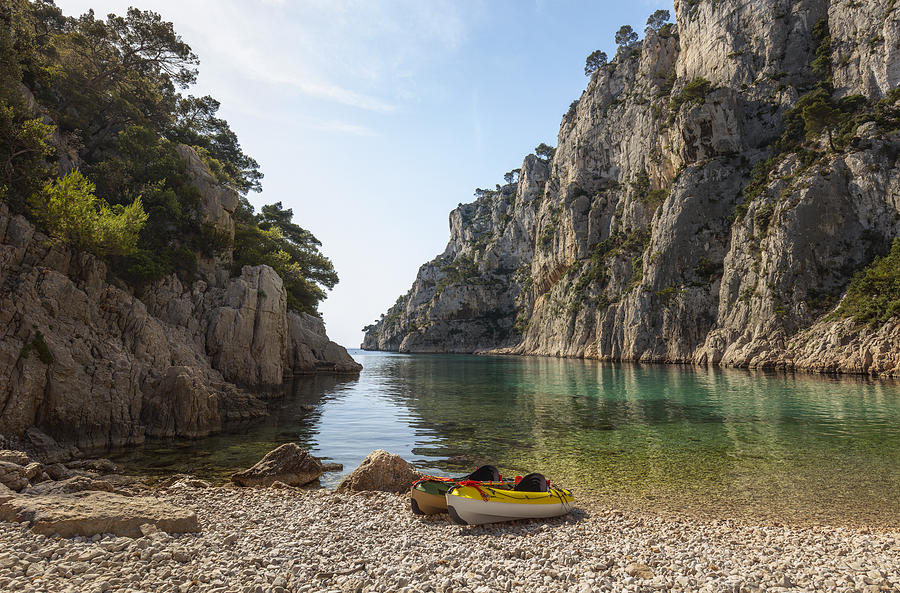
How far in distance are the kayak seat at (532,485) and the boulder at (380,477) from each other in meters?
4.34

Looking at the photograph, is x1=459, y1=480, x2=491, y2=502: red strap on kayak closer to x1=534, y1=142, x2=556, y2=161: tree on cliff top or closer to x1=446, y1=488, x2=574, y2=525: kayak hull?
x1=446, y1=488, x2=574, y2=525: kayak hull

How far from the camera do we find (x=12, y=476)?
1044 cm

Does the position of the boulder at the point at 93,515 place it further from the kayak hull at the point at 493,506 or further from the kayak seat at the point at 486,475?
the kayak seat at the point at 486,475

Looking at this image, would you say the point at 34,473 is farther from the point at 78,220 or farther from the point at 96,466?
the point at 78,220

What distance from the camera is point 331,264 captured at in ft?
232

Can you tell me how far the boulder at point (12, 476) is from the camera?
10.3 metres

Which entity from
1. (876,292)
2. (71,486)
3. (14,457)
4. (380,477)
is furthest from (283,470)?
(876,292)

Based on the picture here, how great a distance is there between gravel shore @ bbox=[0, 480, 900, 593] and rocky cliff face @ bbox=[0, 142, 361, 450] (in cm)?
1036

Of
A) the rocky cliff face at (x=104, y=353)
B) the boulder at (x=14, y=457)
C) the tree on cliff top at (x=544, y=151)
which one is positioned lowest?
the boulder at (x=14, y=457)

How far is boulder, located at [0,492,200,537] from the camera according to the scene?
8.22 m

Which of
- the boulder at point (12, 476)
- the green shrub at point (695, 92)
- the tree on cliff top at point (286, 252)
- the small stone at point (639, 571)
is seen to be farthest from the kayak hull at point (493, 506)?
the green shrub at point (695, 92)

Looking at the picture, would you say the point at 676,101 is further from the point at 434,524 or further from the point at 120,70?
the point at 434,524

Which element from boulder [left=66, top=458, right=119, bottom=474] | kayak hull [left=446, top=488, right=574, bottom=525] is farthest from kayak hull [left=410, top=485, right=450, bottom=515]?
boulder [left=66, top=458, right=119, bottom=474]

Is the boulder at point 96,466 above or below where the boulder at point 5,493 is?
below
